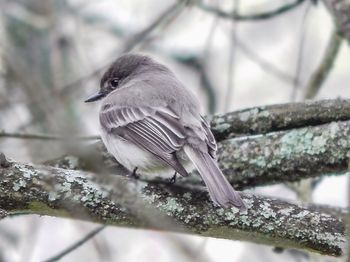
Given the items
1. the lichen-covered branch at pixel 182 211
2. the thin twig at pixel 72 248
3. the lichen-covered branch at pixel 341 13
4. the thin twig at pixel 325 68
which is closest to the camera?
the lichen-covered branch at pixel 182 211

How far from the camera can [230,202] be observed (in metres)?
3.38

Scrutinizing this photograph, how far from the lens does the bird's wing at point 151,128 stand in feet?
13.3

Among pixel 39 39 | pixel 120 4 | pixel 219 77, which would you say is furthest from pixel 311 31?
pixel 39 39

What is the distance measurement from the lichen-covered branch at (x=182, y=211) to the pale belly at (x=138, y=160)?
66 centimetres

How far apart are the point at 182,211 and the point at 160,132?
780 millimetres

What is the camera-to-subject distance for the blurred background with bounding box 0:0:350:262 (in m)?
5.14

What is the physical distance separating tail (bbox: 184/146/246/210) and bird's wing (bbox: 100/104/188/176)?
9 cm

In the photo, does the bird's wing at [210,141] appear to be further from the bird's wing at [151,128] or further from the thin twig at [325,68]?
the thin twig at [325,68]

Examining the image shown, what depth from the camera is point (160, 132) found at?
13.7ft

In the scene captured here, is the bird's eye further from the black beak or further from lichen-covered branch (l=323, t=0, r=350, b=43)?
lichen-covered branch (l=323, t=0, r=350, b=43)

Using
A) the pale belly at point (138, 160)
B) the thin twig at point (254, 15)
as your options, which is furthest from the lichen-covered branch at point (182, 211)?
the thin twig at point (254, 15)

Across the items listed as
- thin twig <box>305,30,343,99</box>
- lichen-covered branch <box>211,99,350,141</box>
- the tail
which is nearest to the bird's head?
lichen-covered branch <box>211,99,350,141</box>

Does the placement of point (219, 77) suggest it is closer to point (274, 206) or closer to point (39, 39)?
point (39, 39)

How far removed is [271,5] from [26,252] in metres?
3.18
